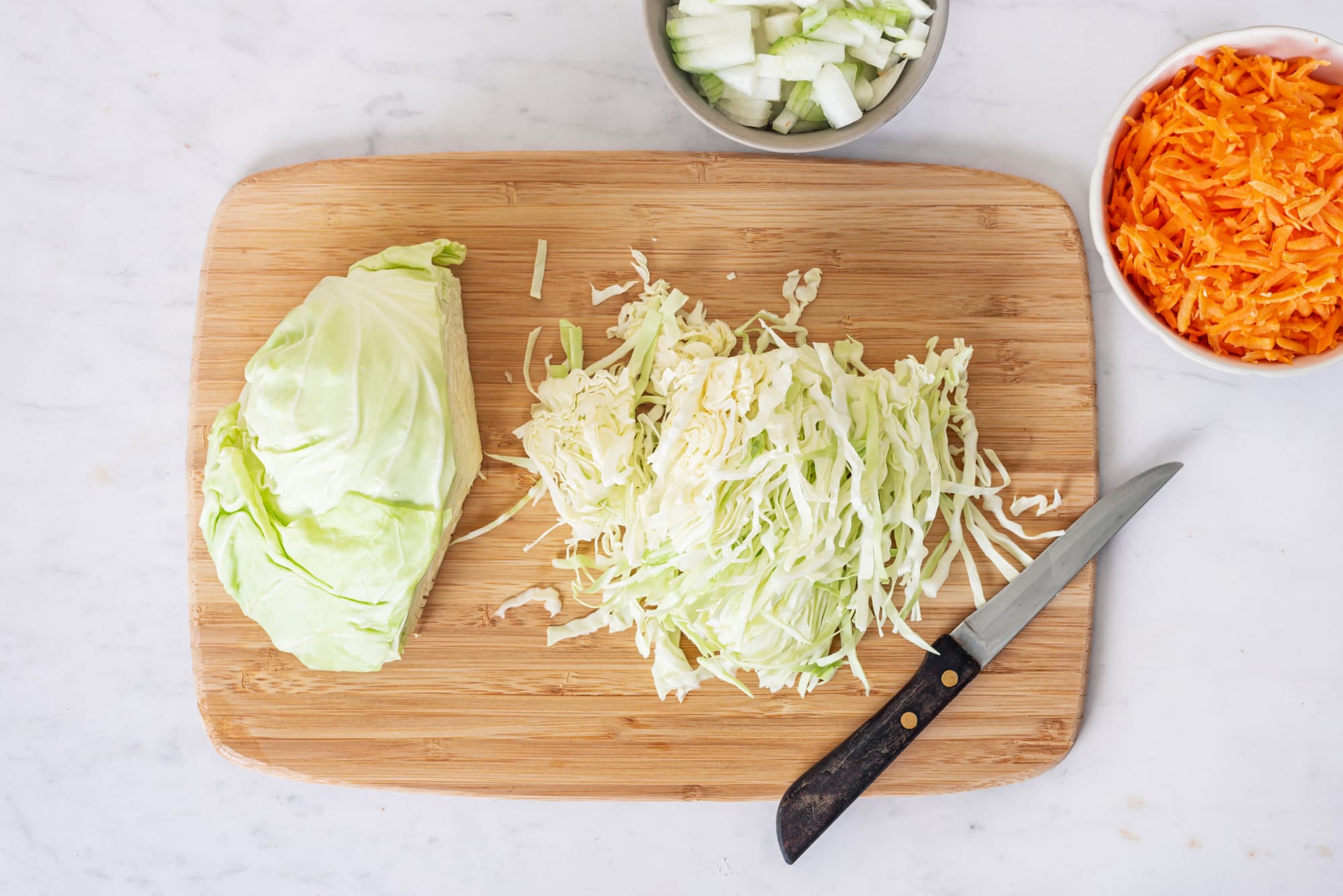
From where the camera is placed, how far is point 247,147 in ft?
7.00

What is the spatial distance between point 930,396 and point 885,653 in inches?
22.9

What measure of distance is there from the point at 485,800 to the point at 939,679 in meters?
1.11

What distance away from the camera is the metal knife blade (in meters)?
1.94

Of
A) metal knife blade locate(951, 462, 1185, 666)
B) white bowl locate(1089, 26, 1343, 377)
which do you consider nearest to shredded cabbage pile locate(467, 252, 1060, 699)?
metal knife blade locate(951, 462, 1185, 666)

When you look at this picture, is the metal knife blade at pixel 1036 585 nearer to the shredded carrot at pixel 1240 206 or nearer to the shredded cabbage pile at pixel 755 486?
the shredded cabbage pile at pixel 755 486

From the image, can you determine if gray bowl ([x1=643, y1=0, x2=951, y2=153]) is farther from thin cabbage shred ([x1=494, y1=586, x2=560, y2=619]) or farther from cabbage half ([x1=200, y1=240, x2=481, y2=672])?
thin cabbage shred ([x1=494, y1=586, x2=560, y2=619])

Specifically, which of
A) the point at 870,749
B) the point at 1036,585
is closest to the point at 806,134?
the point at 1036,585

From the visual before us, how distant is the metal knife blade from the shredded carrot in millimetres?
435

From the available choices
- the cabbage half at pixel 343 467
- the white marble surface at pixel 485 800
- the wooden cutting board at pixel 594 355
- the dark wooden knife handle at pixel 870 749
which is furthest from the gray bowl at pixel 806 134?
the dark wooden knife handle at pixel 870 749

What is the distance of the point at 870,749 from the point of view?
1953mm

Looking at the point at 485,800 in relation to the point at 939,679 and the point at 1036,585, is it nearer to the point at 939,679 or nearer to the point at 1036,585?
the point at 939,679

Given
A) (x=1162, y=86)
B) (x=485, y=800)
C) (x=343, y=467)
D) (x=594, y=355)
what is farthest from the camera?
(x=485, y=800)

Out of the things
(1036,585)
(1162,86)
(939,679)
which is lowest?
(939,679)

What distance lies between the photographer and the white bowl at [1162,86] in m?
1.79
